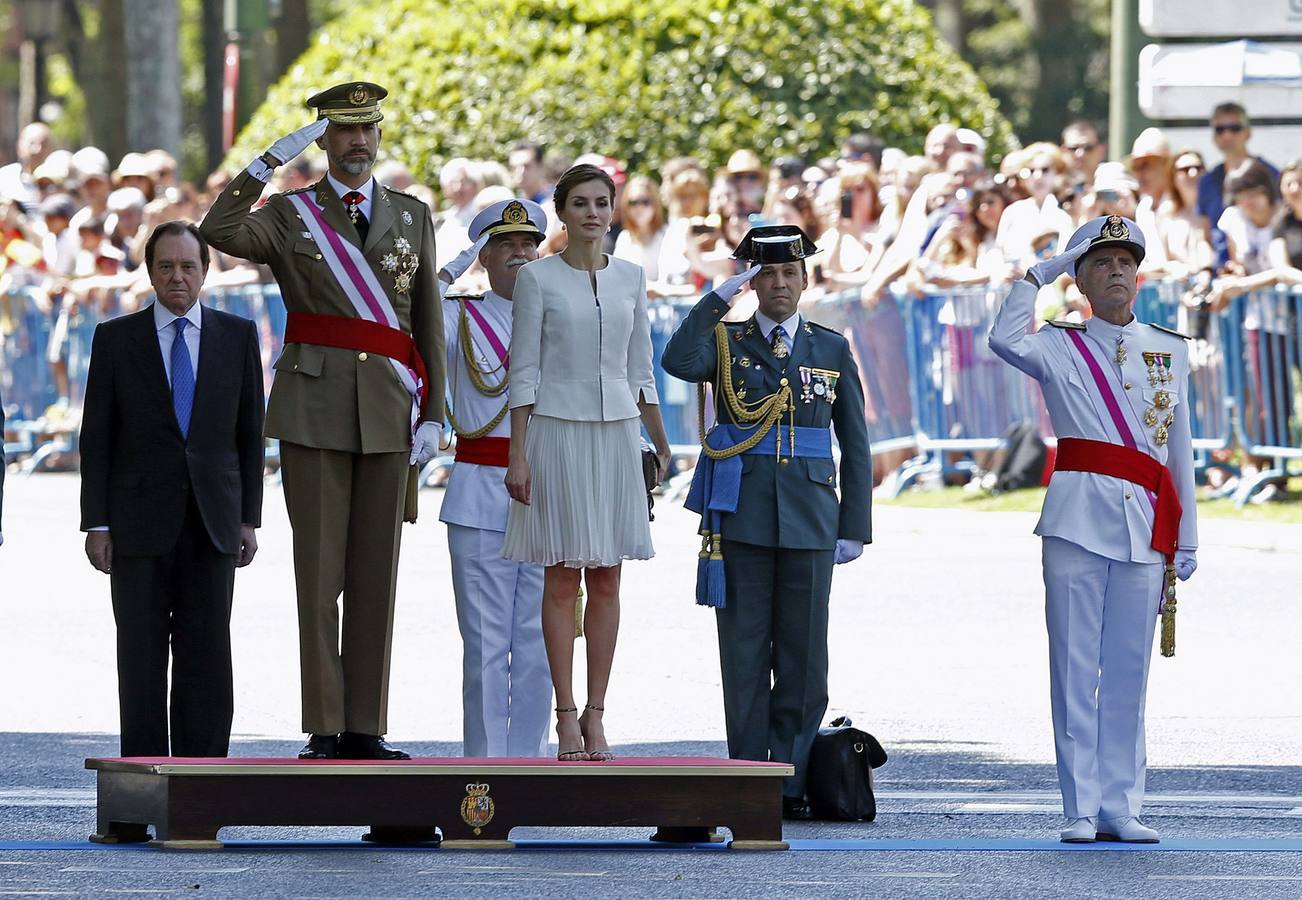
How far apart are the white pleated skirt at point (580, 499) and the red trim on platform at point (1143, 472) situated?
1.35 m

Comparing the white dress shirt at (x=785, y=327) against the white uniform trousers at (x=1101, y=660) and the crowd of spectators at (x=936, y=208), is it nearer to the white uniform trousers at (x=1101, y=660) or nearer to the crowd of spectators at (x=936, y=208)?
the white uniform trousers at (x=1101, y=660)

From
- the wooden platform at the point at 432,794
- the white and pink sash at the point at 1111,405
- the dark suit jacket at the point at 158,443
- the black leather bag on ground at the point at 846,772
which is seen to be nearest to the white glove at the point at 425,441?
the dark suit jacket at the point at 158,443

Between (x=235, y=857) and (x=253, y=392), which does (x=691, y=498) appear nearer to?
(x=253, y=392)

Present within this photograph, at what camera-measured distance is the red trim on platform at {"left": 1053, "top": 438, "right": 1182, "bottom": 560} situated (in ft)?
30.5

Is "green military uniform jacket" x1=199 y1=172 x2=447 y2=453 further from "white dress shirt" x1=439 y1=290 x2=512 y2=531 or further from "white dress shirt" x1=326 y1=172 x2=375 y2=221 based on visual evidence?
"white dress shirt" x1=439 y1=290 x2=512 y2=531

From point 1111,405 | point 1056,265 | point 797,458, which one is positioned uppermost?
point 1056,265

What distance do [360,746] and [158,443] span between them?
113 cm

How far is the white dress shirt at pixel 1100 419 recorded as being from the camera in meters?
9.27

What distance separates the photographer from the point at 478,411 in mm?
10344

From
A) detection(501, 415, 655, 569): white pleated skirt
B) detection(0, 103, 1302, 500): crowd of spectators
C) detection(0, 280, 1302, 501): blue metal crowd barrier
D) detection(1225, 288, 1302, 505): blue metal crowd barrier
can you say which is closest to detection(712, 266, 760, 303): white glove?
detection(501, 415, 655, 569): white pleated skirt

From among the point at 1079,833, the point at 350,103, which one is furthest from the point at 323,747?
the point at 1079,833

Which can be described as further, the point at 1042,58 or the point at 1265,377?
the point at 1042,58

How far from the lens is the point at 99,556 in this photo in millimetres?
9383

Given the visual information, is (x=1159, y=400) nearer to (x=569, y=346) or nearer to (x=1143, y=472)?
(x=1143, y=472)
